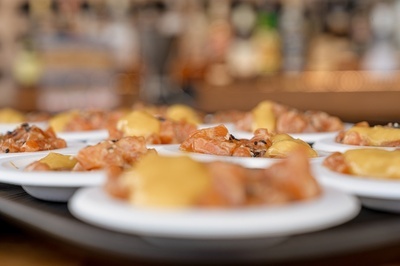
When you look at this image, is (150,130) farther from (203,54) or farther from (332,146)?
(203,54)

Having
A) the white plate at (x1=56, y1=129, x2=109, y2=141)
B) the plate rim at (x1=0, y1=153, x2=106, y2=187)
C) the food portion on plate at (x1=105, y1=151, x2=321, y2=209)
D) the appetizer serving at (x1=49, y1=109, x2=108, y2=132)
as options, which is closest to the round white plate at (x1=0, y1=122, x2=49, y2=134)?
the appetizer serving at (x1=49, y1=109, x2=108, y2=132)

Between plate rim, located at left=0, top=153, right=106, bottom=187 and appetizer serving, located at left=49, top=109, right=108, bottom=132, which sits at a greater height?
appetizer serving, located at left=49, top=109, right=108, bottom=132

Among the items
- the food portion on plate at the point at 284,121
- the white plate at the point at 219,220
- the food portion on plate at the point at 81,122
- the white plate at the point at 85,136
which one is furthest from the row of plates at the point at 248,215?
the food portion on plate at the point at 81,122

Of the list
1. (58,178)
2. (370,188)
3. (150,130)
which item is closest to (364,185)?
(370,188)

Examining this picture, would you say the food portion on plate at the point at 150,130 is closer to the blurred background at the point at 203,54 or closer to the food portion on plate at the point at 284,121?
the food portion on plate at the point at 284,121

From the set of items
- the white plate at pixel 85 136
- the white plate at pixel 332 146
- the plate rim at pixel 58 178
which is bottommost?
the plate rim at pixel 58 178

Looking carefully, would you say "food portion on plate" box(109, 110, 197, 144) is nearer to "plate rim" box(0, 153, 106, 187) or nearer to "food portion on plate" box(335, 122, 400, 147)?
"food portion on plate" box(335, 122, 400, 147)

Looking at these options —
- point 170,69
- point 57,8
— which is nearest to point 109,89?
point 170,69
